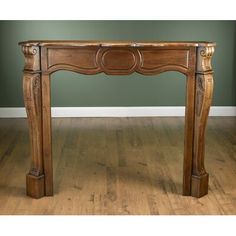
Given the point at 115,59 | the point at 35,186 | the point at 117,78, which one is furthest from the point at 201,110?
the point at 117,78

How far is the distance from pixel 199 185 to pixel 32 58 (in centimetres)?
107

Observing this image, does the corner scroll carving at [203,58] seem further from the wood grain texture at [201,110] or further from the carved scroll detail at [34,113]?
the carved scroll detail at [34,113]

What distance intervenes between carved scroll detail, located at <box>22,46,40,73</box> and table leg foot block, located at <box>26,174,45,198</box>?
565mm

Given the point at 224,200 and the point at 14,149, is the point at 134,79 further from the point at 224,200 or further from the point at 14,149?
the point at 224,200

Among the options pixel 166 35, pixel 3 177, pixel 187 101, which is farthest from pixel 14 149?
pixel 166 35

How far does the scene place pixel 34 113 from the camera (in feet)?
7.89

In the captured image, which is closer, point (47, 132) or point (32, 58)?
point (32, 58)

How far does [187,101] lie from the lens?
2.45m

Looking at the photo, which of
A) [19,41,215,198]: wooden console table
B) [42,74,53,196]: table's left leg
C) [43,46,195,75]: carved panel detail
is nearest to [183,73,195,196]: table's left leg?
[19,41,215,198]: wooden console table

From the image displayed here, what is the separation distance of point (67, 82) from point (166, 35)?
3.47 feet

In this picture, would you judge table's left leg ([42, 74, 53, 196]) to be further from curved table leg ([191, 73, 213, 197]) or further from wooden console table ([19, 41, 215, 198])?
curved table leg ([191, 73, 213, 197])

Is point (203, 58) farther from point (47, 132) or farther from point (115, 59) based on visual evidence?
point (47, 132)

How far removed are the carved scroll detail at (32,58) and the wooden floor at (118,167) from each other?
2.23 feet

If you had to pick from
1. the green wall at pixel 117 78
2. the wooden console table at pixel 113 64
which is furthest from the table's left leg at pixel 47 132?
the green wall at pixel 117 78
